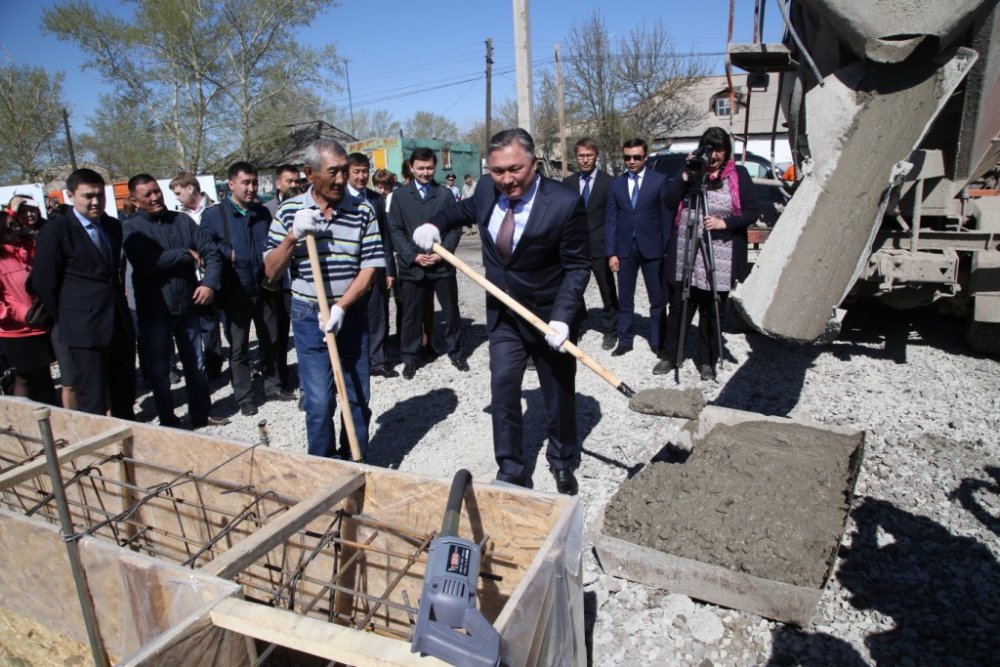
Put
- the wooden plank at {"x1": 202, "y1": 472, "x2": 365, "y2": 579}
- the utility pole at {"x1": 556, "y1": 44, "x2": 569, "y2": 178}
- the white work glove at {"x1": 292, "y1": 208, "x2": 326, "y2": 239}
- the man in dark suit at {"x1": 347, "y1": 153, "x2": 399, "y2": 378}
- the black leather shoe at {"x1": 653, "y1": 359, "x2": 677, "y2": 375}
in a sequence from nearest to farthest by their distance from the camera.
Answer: the wooden plank at {"x1": 202, "y1": 472, "x2": 365, "y2": 579} → the white work glove at {"x1": 292, "y1": 208, "x2": 326, "y2": 239} → the black leather shoe at {"x1": 653, "y1": 359, "x2": 677, "y2": 375} → the man in dark suit at {"x1": 347, "y1": 153, "x2": 399, "y2": 378} → the utility pole at {"x1": 556, "y1": 44, "x2": 569, "y2": 178}

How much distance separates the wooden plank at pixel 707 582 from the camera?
2.58m

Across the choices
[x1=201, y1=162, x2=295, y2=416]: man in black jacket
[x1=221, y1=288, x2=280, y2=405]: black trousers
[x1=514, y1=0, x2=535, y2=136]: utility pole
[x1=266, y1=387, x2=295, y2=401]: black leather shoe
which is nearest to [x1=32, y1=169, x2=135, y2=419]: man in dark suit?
[x1=201, y1=162, x2=295, y2=416]: man in black jacket

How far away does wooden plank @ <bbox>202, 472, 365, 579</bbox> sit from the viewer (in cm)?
199

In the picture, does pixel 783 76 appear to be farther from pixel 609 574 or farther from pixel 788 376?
pixel 609 574

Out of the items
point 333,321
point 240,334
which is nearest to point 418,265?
point 240,334

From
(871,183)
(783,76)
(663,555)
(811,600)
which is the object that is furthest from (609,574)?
(783,76)

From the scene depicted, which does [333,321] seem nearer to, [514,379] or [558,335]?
[514,379]

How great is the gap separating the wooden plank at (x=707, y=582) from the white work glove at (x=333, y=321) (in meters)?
1.76

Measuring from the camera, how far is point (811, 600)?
252cm

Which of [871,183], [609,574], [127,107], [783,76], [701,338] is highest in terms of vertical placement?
[127,107]

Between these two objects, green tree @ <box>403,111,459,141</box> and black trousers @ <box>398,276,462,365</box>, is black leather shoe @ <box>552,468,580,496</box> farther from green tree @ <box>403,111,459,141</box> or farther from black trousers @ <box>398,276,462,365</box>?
green tree @ <box>403,111,459,141</box>

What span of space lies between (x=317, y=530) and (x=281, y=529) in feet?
1.88

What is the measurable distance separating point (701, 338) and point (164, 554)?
422 cm

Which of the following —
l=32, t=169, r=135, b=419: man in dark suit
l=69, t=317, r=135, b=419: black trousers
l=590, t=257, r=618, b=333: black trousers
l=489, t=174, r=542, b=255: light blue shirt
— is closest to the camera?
l=489, t=174, r=542, b=255: light blue shirt
